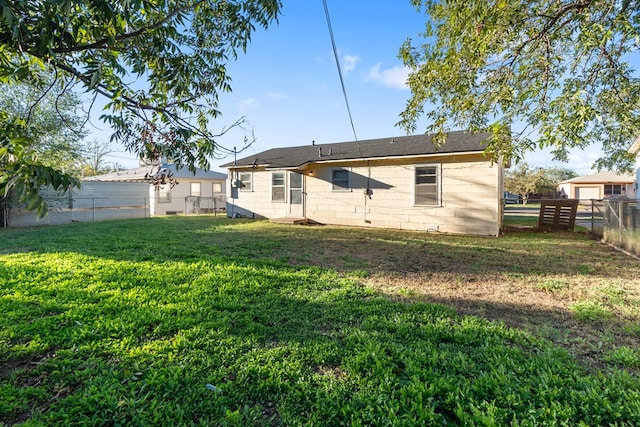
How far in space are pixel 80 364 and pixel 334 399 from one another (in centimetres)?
206

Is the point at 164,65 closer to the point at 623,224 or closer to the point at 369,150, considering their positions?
the point at 623,224

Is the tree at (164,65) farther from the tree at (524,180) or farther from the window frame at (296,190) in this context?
the tree at (524,180)

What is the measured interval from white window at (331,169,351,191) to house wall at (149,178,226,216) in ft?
30.8

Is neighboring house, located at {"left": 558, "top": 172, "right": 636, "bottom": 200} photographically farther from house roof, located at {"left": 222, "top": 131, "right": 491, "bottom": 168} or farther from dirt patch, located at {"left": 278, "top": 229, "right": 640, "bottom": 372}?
dirt patch, located at {"left": 278, "top": 229, "right": 640, "bottom": 372}

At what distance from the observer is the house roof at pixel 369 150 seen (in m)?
10.6

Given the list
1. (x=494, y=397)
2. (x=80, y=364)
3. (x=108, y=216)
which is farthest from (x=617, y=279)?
(x=108, y=216)

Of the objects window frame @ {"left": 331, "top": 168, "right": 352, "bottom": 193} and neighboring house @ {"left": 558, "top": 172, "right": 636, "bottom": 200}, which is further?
neighboring house @ {"left": 558, "top": 172, "right": 636, "bottom": 200}

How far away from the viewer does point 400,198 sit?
38.3 feet

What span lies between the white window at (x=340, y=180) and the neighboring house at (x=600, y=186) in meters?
33.7

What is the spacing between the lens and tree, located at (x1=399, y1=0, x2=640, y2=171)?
→ 4090 millimetres

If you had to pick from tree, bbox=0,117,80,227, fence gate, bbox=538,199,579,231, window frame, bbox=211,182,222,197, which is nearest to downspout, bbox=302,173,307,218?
fence gate, bbox=538,199,579,231

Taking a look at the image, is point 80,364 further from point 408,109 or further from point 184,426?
point 408,109

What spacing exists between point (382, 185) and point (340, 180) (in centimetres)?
185

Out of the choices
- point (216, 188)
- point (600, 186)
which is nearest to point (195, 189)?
point (216, 188)
